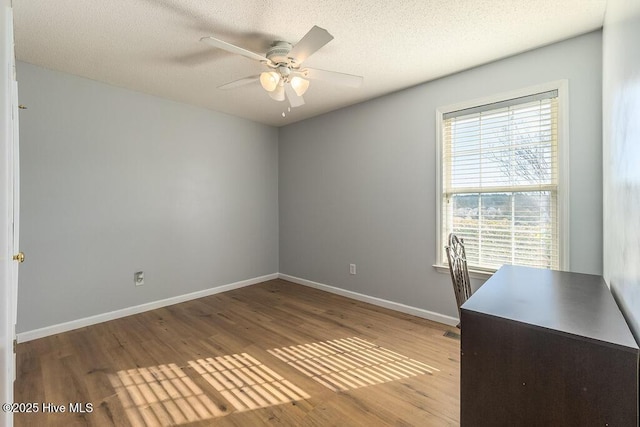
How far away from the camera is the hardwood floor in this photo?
1.65 m

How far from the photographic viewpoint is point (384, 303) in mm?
3287

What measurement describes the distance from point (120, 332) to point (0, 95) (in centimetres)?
258

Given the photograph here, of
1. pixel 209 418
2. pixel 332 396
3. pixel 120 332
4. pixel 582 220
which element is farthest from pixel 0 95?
pixel 582 220

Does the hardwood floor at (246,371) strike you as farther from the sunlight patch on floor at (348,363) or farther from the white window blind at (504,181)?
the white window blind at (504,181)

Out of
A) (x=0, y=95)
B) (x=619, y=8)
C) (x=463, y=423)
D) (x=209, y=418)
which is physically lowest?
(x=209, y=418)

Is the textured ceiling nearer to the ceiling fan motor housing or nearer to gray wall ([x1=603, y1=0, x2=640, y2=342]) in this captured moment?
the ceiling fan motor housing

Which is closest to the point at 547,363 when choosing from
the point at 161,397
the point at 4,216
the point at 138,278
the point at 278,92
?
the point at 4,216

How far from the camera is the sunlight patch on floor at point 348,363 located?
77.5 inches

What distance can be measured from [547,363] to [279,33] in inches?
93.7

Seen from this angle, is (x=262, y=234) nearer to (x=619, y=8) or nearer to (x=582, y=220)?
(x=582, y=220)

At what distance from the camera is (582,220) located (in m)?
2.10

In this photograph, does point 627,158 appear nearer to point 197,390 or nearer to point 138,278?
point 197,390

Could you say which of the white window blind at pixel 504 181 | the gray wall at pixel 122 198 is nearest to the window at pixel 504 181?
the white window blind at pixel 504 181

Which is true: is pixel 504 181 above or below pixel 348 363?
above
